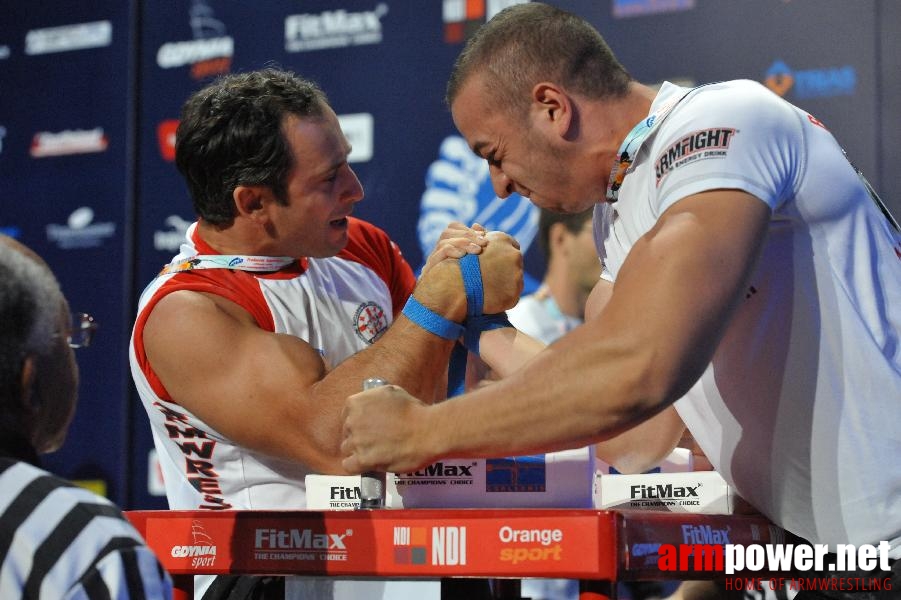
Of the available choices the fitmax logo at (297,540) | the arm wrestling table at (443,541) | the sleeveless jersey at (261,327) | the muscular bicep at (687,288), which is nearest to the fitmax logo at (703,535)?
the arm wrestling table at (443,541)

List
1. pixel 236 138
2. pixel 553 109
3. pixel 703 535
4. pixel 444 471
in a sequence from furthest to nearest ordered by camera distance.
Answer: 1. pixel 236 138
2. pixel 553 109
3. pixel 444 471
4. pixel 703 535

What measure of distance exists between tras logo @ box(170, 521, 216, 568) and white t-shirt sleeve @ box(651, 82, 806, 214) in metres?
0.71

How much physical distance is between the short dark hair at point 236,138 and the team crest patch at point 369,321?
28 centimetres

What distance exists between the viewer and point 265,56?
4.25 meters

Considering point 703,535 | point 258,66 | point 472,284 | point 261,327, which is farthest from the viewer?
point 258,66

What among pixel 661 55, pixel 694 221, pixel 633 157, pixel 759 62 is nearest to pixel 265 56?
pixel 661 55

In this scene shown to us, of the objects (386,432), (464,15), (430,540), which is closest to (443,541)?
(430,540)

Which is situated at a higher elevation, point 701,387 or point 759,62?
point 759,62

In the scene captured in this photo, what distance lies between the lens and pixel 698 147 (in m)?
1.30

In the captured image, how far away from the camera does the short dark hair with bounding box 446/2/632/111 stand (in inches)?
62.9

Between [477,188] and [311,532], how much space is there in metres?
2.63

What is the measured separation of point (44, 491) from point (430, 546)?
1.42ft

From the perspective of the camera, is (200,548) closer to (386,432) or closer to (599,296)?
(386,432)

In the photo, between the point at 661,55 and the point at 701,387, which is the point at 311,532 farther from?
the point at 661,55
